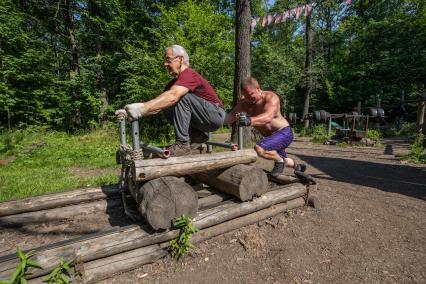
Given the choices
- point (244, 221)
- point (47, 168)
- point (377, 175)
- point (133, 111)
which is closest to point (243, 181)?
point (244, 221)

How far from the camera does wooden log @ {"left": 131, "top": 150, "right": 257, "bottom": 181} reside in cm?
230

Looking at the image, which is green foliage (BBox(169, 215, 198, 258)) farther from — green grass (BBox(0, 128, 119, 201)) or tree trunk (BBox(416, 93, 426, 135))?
tree trunk (BBox(416, 93, 426, 135))

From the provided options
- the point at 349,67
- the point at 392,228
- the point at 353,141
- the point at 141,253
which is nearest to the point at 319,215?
the point at 392,228

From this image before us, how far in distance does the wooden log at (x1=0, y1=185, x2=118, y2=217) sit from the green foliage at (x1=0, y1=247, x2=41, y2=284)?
1263mm

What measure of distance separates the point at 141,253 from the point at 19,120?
14.0 metres

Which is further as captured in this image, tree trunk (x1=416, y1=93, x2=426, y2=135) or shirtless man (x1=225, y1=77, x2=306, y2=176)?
tree trunk (x1=416, y1=93, x2=426, y2=135)

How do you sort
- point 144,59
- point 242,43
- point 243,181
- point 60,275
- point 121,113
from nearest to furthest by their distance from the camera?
point 60,275
point 121,113
point 243,181
point 242,43
point 144,59

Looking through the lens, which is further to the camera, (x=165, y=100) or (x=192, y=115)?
(x=192, y=115)

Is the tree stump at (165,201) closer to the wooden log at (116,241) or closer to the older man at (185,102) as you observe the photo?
the wooden log at (116,241)

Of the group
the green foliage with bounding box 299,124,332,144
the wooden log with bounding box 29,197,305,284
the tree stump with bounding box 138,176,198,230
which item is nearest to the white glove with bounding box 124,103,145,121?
the tree stump with bounding box 138,176,198,230

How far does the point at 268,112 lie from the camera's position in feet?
11.7

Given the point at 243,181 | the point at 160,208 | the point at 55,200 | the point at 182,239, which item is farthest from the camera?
the point at 55,200

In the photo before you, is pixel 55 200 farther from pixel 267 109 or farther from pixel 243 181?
pixel 267 109

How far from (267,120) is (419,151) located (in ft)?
18.2
